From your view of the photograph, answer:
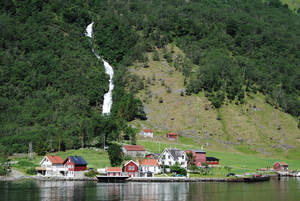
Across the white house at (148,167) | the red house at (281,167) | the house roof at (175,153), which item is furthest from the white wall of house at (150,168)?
the red house at (281,167)

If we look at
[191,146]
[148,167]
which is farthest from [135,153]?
[191,146]

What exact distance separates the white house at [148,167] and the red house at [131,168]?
55.9 inches

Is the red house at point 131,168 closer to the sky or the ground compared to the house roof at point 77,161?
closer to the ground

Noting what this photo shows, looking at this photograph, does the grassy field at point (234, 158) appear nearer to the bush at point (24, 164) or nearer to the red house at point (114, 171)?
the red house at point (114, 171)

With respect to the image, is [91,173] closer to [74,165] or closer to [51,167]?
[74,165]

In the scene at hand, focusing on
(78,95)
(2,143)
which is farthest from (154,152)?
(78,95)

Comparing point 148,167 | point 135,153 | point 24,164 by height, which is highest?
point 135,153

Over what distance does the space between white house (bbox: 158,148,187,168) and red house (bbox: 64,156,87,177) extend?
972 inches

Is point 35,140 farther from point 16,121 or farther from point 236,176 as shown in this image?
point 236,176

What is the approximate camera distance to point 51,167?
383 feet

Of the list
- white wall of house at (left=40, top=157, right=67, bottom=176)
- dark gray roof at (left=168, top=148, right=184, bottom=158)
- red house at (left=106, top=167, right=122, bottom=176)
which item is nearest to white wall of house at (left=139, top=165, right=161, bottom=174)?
red house at (left=106, top=167, right=122, bottom=176)

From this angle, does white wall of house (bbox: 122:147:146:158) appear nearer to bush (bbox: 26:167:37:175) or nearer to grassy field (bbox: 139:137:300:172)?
grassy field (bbox: 139:137:300:172)

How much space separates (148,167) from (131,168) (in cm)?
530

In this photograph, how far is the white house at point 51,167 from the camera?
11650cm
